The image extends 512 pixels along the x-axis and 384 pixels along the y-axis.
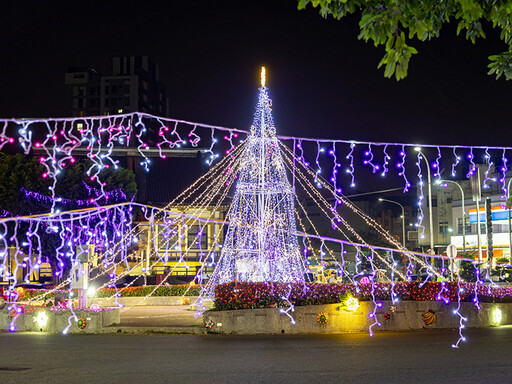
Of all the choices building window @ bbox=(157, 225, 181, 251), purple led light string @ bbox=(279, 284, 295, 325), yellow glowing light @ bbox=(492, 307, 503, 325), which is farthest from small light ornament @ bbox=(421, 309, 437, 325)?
building window @ bbox=(157, 225, 181, 251)

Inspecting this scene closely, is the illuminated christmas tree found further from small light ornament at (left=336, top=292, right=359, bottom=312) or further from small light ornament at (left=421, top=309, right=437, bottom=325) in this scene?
small light ornament at (left=421, top=309, right=437, bottom=325)

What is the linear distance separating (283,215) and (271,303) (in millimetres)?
3232

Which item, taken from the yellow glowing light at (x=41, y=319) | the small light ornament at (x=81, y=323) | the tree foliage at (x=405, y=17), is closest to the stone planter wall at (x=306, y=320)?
the small light ornament at (x=81, y=323)

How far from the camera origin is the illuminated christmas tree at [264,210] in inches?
797

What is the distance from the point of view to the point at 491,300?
20.8 m

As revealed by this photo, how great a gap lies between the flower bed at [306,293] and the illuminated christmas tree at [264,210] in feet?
5.76

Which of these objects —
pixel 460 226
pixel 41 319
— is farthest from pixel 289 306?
pixel 460 226

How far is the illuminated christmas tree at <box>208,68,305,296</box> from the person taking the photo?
20234 millimetres

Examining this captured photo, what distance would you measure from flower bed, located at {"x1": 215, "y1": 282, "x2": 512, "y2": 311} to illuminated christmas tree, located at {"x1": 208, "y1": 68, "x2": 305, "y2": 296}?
176cm

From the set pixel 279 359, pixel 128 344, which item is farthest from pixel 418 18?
pixel 128 344

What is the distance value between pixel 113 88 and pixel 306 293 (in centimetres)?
9489

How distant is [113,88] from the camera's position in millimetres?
108000

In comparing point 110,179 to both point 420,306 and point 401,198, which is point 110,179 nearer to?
point 420,306

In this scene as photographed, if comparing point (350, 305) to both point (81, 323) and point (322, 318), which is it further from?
point (81, 323)
